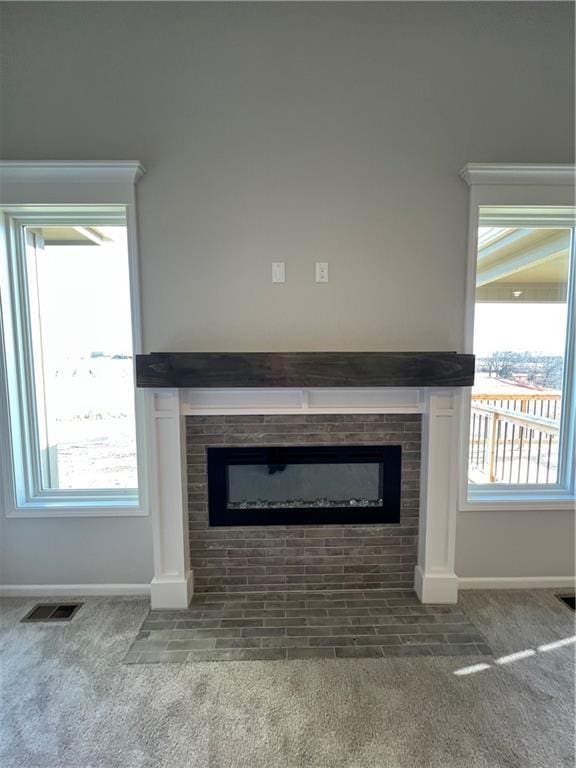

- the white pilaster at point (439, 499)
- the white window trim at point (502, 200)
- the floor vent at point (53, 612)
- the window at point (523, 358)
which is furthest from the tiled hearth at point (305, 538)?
the floor vent at point (53, 612)

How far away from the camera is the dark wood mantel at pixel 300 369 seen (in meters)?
1.91

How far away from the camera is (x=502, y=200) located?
6.70ft

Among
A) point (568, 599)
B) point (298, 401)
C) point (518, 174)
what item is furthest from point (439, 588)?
point (518, 174)

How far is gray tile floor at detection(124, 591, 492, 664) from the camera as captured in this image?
1789 mm

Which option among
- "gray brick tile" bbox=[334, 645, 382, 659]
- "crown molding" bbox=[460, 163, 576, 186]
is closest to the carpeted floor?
"gray brick tile" bbox=[334, 645, 382, 659]

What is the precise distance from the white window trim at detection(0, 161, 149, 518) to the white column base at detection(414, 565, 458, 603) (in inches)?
63.7

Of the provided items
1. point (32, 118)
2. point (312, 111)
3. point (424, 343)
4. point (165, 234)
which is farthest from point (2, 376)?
point (424, 343)

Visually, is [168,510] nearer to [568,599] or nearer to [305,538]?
[305,538]

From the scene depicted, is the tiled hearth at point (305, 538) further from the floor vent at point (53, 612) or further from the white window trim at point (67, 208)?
the floor vent at point (53, 612)

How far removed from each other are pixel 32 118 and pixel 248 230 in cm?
124

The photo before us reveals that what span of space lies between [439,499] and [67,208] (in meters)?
2.55

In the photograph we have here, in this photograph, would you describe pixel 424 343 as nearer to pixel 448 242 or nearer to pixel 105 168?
pixel 448 242

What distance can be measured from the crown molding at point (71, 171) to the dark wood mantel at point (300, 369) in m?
0.93

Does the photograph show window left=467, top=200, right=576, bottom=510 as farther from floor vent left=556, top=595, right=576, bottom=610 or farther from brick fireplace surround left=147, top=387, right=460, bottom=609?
floor vent left=556, top=595, right=576, bottom=610
